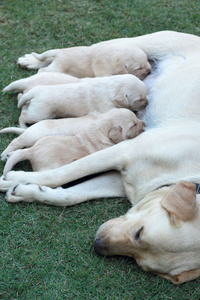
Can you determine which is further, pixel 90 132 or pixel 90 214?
pixel 90 132

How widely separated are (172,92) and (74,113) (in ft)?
3.37

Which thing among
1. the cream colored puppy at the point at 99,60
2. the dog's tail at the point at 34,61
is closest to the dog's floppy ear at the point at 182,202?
the cream colored puppy at the point at 99,60

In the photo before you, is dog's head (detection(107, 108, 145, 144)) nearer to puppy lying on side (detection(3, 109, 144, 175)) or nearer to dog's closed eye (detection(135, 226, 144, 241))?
puppy lying on side (detection(3, 109, 144, 175))

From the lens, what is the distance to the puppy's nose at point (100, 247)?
3334 millimetres

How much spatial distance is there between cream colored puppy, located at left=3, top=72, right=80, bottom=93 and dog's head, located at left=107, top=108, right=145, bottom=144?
83cm

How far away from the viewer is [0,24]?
19.8ft

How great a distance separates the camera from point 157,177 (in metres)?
3.70

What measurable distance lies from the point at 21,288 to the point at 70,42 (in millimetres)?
3721

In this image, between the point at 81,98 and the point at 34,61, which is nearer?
the point at 81,98

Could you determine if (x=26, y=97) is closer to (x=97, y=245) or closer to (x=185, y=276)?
(x=97, y=245)

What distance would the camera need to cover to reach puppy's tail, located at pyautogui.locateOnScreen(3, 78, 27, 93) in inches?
186

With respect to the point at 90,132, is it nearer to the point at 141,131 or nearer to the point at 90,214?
the point at 141,131

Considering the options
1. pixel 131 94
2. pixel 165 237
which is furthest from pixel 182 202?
pixel 131 94

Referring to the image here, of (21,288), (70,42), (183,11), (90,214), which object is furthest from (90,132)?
(183,11)
